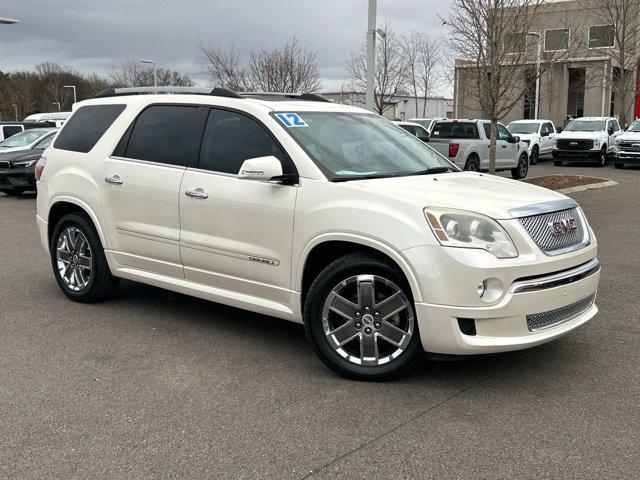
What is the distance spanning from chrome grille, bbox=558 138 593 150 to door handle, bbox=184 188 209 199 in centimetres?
2355

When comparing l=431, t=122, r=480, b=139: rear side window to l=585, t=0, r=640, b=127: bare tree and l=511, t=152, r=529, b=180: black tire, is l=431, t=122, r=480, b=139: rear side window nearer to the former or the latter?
l=511, t=152, r=529, b=180: black tire

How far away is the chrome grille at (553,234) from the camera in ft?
13.4

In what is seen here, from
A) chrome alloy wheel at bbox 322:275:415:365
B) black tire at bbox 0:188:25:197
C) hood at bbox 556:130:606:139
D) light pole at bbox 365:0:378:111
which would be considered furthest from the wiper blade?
hood at bbox 556:130:606:139

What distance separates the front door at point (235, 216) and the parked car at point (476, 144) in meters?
13.0

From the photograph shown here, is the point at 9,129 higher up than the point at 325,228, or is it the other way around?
the point at 9,129

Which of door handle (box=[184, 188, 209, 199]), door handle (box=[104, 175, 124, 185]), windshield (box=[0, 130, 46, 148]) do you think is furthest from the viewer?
windshield (box=[0, 130, 46, 148])

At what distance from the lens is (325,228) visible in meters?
4.34

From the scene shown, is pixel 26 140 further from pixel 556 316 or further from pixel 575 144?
pixel 575 144

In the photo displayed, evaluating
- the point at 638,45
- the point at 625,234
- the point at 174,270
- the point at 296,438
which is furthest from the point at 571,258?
the point at 638,45

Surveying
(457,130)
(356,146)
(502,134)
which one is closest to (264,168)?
(356,146)

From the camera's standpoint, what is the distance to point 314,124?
5020 millimetres

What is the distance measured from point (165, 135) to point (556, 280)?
3155 millimetres

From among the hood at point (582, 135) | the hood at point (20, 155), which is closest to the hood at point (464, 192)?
the hood at point (20, 155)

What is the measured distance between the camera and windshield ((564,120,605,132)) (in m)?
27.3
